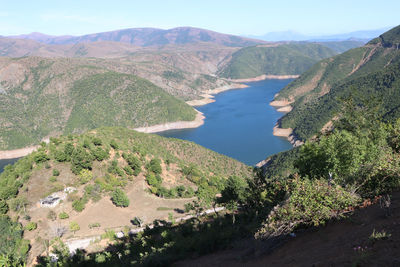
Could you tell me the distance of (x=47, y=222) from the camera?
4503 cm

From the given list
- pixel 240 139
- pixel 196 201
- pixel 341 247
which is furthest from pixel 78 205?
pixel 240 139

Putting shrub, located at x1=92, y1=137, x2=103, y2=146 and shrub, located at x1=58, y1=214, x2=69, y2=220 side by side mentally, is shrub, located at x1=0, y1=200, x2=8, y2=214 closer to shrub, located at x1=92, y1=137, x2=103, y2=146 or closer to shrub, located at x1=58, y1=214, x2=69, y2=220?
shrub, located at x1=58, y1=214, x2=69, y2=220

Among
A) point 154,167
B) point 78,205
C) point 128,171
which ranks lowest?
point 78,205

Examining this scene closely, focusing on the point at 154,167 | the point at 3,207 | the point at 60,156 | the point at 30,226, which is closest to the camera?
the point at 30,226

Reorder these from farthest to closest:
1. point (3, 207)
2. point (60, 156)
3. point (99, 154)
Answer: point (99, 154), point (60, 156), point (3, 207)

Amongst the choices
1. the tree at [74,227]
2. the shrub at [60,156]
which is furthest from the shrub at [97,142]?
the tree at [74,227]

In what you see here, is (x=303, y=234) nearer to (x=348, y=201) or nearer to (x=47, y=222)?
(x=348, y=201)

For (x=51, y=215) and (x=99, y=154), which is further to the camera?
(x=99, y=154)

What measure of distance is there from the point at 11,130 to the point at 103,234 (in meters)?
175

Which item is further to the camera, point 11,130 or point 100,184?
point 11,130

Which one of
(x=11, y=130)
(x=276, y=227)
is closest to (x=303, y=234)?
(x=276, y=227)

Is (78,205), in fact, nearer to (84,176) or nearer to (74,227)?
(74,227)

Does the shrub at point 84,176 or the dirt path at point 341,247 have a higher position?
the dirt path at point 341,247

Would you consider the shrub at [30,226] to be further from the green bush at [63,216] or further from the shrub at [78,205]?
the shrub at [78,205]
